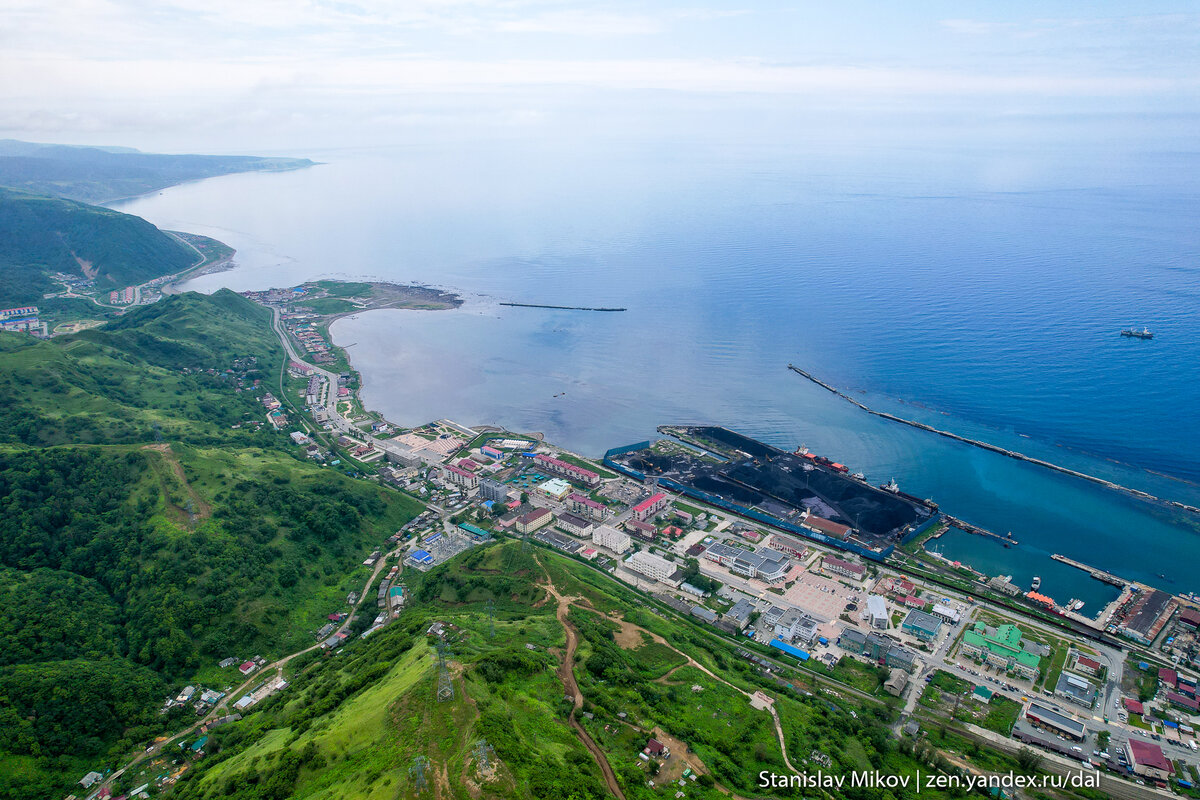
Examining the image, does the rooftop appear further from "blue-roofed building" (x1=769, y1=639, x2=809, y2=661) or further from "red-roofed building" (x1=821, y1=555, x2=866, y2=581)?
"red-roofed building" (x1=821, y1=555, x2=866, y2=581)

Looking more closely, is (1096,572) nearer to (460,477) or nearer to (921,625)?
(921,625)

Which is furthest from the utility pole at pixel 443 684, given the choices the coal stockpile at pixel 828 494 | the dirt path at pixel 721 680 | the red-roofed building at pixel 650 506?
the coal stockpile at pixel 828 494

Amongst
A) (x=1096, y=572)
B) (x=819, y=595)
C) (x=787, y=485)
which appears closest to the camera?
(x=819, y=595)

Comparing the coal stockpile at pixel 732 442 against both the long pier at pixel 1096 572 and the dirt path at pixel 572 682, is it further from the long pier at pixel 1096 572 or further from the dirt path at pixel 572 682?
the dirt path at pixel 572 682

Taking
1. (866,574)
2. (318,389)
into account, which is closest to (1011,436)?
(866,574)

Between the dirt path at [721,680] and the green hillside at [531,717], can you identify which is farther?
the dirt path at [721,680]

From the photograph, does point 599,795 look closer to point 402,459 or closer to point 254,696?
point 254,696

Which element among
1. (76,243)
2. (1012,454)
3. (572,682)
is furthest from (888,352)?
(76,243)
